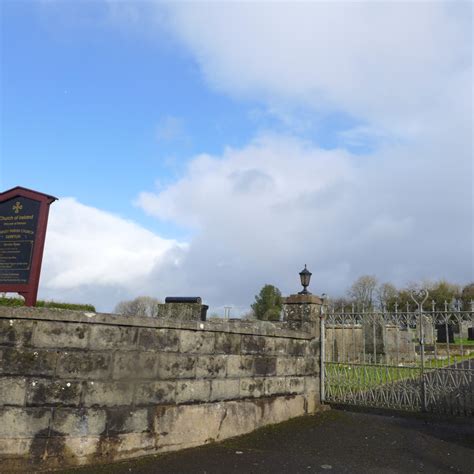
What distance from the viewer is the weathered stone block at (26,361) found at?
15.7 feet

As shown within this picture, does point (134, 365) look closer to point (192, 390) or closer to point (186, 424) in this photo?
point (192, 390)

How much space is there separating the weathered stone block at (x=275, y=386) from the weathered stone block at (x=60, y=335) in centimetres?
325

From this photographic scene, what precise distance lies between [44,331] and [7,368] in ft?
1.74

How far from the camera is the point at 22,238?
6.21 metres

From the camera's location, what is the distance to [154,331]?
5.68m

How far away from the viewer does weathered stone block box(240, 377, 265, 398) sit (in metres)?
6.64

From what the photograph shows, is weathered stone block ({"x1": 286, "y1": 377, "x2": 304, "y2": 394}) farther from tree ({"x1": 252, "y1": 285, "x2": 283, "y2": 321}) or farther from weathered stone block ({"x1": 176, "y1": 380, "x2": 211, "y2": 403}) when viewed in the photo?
tree ({"x1": 252, "y1": 285, "x2": 283, "y2": 321})

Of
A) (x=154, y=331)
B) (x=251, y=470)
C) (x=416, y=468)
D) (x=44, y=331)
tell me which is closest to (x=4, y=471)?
(x=44, y=331)

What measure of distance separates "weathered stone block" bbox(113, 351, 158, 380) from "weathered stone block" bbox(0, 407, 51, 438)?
0.90 meters

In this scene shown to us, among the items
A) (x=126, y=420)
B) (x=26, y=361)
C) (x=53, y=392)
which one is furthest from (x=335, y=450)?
(x=26, y=361)

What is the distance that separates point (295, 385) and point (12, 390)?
4.82 meters

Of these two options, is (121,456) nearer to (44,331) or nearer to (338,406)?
(44,331)

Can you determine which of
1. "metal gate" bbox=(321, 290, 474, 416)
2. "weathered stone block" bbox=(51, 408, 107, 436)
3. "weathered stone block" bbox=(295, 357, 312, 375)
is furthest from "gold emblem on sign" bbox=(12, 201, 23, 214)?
"metal gate" bbox=(321, 290, 474, 416)

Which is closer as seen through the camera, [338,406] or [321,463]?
[321,463]
